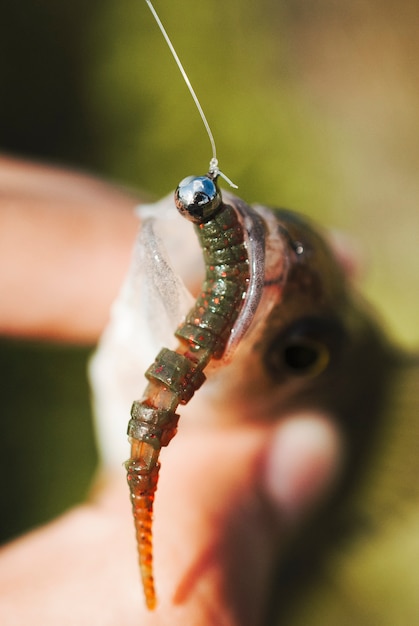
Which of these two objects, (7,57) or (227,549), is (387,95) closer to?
(7,57)

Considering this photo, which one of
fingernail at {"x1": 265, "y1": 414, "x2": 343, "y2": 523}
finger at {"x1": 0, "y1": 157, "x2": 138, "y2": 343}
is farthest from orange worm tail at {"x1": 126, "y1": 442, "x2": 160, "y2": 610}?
finger at {"x1": 0, "y1": 157, "x2": 138, "y2": 343}

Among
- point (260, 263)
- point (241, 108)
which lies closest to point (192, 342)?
point (260, 263)

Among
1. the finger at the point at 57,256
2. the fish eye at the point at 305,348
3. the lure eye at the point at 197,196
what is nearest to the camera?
the lure eye at the point at 197,196

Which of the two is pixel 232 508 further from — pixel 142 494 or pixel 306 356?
pixel 142 494

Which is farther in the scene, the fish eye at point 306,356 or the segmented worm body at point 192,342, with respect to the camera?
the fish eye at point 306,356

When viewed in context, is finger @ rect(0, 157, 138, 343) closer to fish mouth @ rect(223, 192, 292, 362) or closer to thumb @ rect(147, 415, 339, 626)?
thumb @ rect(147, 415, 339, 626)

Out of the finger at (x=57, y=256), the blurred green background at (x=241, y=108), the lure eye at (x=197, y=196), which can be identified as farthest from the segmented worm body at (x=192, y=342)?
the blurred green background at (x=241, y=108)

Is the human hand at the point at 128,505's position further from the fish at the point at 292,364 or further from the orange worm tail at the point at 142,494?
the orange worm tail at the point at 142,494
